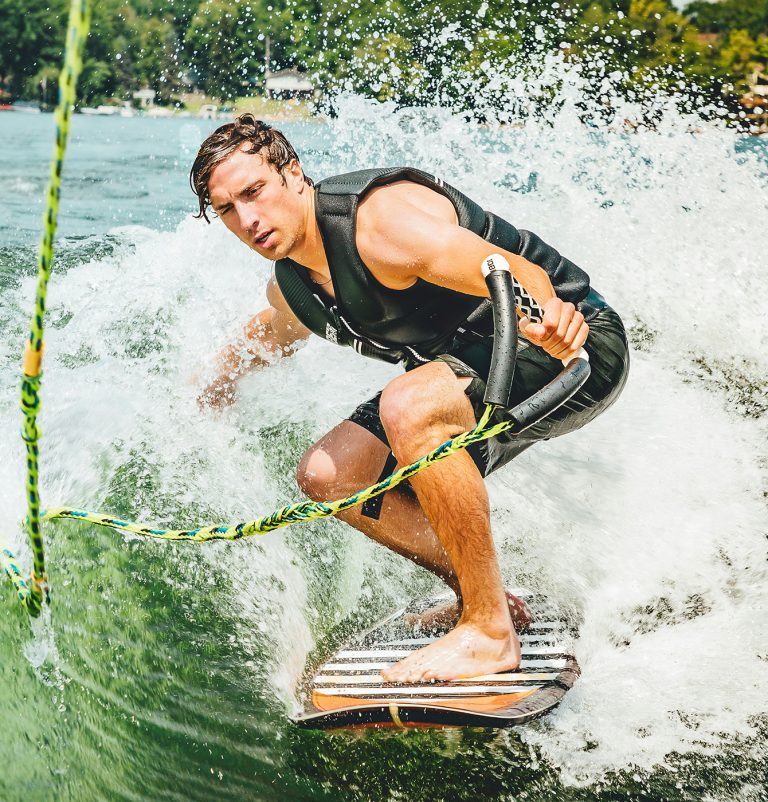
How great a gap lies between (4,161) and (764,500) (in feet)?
40.5

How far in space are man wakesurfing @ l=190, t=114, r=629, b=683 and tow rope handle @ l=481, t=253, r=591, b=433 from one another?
4cm

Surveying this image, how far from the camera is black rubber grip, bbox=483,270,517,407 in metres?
2.01

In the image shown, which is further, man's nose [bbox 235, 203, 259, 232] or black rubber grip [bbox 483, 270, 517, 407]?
man's nose [bbox 235, 203, 259, 232]

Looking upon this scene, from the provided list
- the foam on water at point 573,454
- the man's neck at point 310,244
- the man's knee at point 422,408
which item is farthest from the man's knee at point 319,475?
the man's neck at point 310,244

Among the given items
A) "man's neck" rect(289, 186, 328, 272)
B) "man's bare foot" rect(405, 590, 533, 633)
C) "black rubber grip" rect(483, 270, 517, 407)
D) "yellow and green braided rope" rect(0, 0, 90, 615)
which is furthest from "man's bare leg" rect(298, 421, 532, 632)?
"yellow and green braided rope" rect(0, 0, 90, 615)

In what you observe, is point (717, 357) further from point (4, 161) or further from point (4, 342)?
point (4, 161)

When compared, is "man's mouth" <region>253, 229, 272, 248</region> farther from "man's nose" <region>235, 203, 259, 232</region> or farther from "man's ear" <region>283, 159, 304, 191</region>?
"man's ear" <region>283, 159, 304, 191</region>

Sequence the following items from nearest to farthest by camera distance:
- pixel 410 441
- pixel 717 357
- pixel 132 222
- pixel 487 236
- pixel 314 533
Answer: pixel 410 441 < pixel 487 236 < pixel 314 533 < pixel 717 357 < pixel 132 222

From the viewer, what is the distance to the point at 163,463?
3.35 m

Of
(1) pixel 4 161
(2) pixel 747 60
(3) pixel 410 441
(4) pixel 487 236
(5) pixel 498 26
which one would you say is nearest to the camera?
(3) pixel 410 441

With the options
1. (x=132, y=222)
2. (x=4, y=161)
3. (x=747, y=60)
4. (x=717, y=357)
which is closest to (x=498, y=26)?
(x=4, y=161)

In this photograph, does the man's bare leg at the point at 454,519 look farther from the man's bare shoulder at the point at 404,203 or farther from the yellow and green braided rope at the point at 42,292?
the yellow and green braided rope at the point at 42,292

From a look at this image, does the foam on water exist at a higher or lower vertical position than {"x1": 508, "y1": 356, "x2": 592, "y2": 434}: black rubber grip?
lower

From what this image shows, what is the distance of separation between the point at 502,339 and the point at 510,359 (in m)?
0.05
